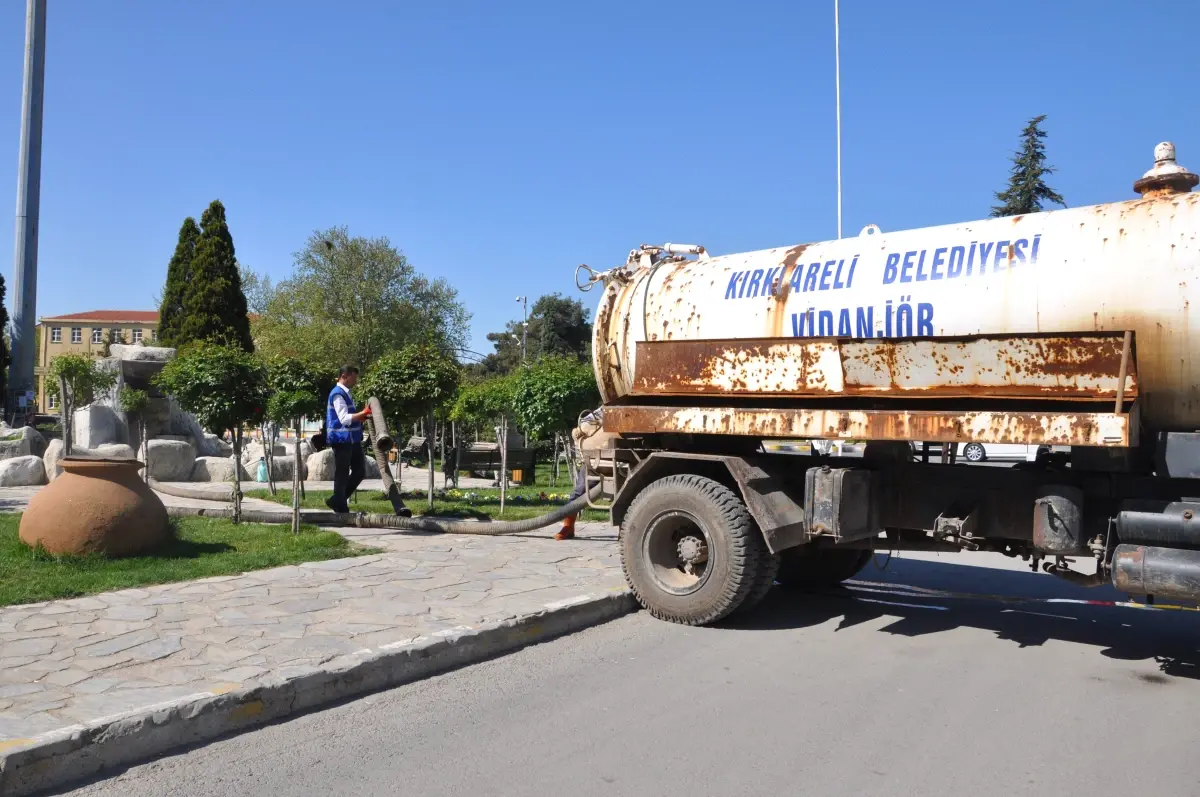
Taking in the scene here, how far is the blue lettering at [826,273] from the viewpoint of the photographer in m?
6.27

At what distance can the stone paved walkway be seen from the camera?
4.39 meters

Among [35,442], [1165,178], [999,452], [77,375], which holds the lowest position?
[35,442]

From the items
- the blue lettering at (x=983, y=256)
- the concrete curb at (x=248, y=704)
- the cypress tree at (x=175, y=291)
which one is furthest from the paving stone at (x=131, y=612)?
the cypress tree at (x=175, y=291)

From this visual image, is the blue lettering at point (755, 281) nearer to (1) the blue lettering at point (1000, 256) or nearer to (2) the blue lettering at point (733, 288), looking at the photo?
(2) the blue lettering at point (733, 288)

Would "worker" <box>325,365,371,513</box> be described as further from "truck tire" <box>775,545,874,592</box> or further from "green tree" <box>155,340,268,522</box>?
"truck tire" <box>775,545,874,592</box>

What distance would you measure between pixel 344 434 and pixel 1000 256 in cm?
707

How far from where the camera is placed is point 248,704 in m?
4.38

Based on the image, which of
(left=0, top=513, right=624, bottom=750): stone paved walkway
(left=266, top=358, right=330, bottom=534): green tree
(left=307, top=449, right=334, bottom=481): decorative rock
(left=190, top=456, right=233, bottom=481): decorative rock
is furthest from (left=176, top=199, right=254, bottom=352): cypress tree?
(left=0, top=513, right=624, bottom=750): stone paved walkway

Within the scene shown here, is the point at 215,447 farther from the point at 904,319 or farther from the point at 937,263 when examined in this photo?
the point at 937,263

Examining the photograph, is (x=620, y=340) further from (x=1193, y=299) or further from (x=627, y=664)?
(x=1193, y=299)

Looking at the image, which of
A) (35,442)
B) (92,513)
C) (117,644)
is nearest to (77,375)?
(35,442)

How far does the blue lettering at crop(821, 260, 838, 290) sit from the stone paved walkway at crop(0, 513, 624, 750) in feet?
9.72

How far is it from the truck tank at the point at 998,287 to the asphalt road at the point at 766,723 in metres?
1.76

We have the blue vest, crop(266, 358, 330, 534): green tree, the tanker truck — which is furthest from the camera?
crop(266, 358, 330, 534): green tree
